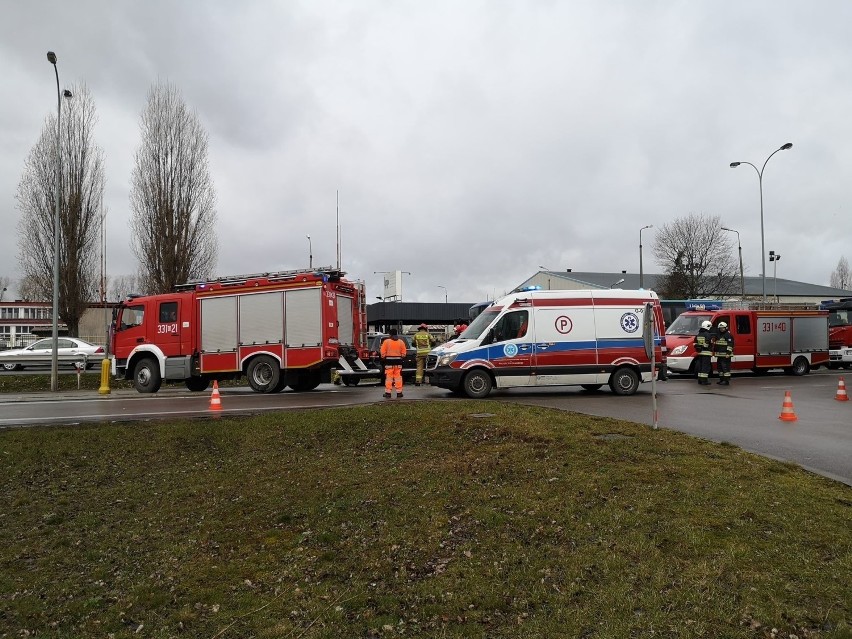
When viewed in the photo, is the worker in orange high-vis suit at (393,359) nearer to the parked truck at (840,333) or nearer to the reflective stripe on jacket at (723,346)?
the reflective stripe on jacket at (723,346)

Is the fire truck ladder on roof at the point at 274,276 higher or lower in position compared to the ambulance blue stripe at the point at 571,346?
higher

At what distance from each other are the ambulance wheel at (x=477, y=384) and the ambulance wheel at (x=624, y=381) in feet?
10.6

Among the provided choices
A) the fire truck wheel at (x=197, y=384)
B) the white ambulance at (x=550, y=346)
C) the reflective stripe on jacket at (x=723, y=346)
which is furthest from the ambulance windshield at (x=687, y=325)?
the fire truck wheel at (x=197, y=384)

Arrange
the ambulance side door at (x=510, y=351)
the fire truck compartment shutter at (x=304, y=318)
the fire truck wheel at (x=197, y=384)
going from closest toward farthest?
the ambulance side door at (x=510, y=351)
the fire truck compartment shutter at (x=304, y=318)
the fire truck wheel at (x=197, y=384)

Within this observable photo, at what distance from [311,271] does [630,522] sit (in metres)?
13.6

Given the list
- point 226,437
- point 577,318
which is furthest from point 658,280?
point 226,437

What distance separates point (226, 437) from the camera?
1021 centimetres

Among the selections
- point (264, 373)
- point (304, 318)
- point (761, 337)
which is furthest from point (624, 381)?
point (761, 337)

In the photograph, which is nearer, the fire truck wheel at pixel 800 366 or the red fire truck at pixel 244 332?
the red fire truck at pixel 244 332

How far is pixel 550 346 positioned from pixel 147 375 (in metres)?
11.4

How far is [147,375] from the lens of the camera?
18016mm

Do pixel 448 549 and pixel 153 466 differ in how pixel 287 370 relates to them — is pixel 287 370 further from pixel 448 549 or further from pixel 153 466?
pixel 448 549

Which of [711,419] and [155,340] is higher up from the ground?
[155,340]

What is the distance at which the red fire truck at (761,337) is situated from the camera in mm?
23047
